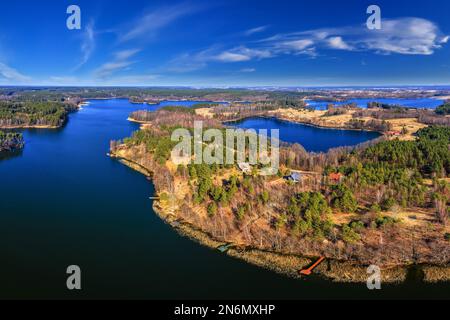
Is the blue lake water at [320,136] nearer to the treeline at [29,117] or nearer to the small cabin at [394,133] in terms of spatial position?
the small cabin at [394,133]

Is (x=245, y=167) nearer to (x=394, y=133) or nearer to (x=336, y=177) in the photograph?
(x=336, y=177)

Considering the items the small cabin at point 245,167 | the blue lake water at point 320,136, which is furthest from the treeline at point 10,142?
the blue lake water at point 320,136

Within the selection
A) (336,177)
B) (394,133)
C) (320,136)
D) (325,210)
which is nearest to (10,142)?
(336,177)

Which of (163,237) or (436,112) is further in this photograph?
(436,112)

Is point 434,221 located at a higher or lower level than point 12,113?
lower

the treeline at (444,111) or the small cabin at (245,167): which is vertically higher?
the treeline at (444,111)

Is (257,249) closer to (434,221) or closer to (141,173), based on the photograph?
(434,221)

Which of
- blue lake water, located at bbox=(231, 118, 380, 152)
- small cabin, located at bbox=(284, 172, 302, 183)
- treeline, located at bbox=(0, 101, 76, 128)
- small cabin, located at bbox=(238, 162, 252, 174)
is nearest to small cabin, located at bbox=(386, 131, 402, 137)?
blue lake water, located at bbox=(231, 118, 380, 152)
